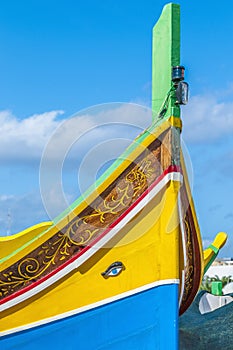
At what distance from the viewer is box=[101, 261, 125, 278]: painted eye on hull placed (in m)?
3.15

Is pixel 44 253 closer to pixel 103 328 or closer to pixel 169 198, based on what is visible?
pixel 103 328

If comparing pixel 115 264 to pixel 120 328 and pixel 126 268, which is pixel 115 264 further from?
pixel 120 328

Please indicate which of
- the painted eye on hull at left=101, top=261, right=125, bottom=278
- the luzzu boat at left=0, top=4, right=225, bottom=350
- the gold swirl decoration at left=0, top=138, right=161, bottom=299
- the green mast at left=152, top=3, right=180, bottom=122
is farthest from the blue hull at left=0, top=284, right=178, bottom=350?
the green mast at left=152, top=3, right=180, bottom=122

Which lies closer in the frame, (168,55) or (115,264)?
(115,264)

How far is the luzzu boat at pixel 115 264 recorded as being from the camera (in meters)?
3.09

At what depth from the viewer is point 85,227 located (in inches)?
126

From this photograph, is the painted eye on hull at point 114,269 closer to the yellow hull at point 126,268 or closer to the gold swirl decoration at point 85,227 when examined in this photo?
the yellow hull at point 126,268

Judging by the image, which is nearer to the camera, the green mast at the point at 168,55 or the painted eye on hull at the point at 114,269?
the painted eye on hull at the point at 114,269

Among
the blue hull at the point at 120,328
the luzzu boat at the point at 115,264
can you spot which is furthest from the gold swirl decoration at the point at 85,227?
the blue hull at the point at 120,328

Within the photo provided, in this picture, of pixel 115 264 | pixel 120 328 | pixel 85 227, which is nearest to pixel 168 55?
pixel 85 227

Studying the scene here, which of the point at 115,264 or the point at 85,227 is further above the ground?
the point at 85,227

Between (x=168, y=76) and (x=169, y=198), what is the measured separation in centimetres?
74

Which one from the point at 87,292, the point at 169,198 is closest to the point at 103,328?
the point at 87,292

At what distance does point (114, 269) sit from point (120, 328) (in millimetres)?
323
